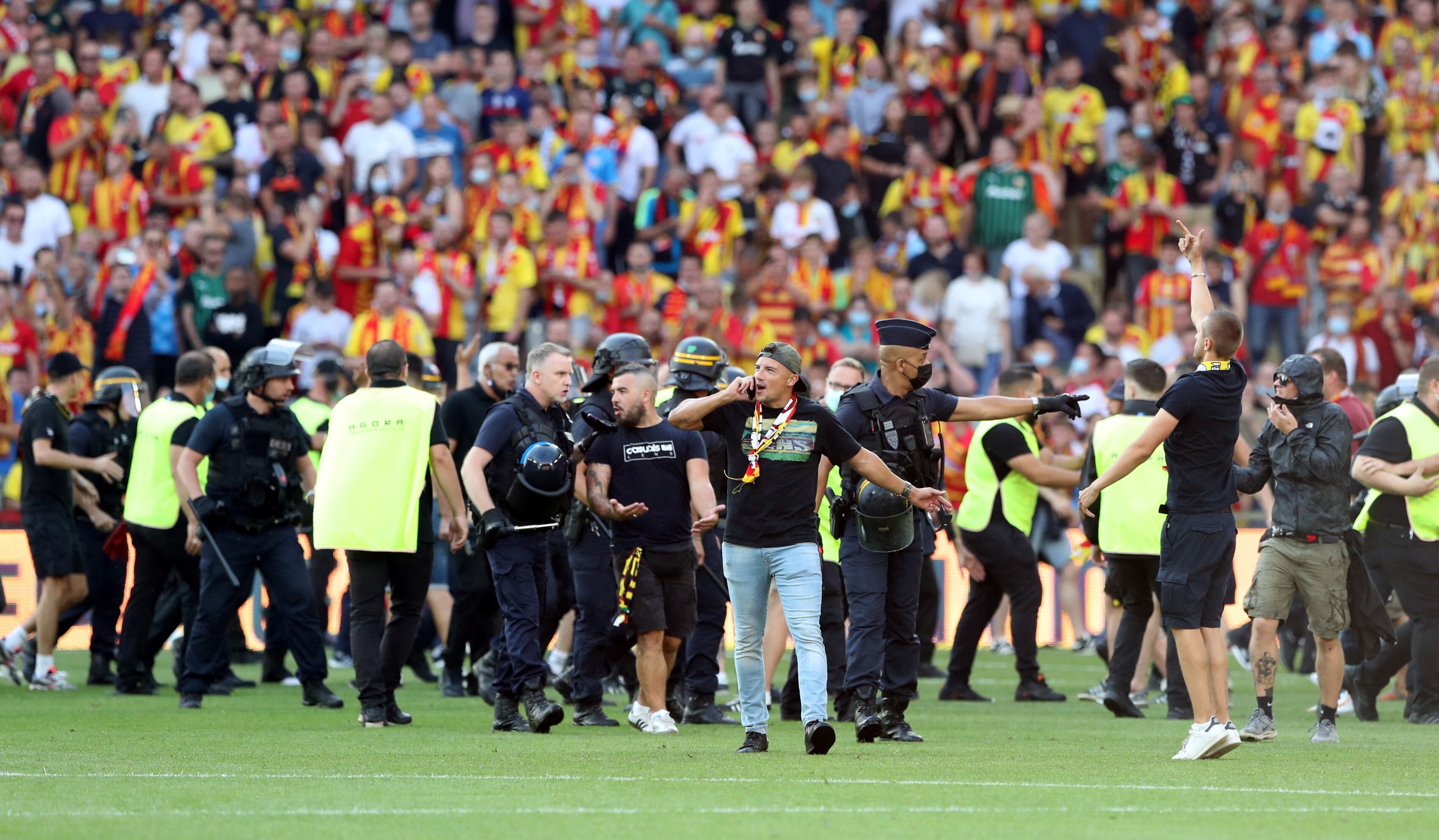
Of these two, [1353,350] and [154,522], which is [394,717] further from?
[1353,350]

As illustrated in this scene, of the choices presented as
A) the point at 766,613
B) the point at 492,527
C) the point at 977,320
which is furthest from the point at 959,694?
the point at 977,320

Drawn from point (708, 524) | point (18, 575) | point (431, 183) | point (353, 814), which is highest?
point (431, 183)

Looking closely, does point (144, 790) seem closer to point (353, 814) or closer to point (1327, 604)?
point (353, 814)

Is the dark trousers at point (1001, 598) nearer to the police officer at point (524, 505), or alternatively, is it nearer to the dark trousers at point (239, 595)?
the police officer at point (524, 505)

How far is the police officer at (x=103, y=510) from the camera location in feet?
45.3

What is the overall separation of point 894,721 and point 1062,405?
2106 mm

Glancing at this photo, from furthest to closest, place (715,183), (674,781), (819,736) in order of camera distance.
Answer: (715,183) < (819,736) < (674,781)

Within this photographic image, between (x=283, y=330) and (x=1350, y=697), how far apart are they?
12433 millimetres

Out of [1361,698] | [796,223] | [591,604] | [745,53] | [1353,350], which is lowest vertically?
[1361,698]

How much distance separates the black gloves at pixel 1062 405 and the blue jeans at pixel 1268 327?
13.2 metres

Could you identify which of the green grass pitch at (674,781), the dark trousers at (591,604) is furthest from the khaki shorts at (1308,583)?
the dark trousers at (591,604)

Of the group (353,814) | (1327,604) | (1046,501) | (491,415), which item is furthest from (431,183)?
(353,814)

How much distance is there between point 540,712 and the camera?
10.2 metres

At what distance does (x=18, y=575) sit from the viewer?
16.6 m
